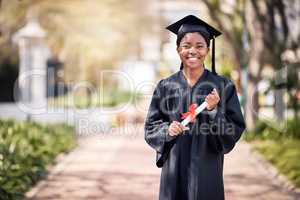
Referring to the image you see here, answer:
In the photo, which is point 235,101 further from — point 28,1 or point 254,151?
point 28,1

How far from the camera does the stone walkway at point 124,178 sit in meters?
11.0

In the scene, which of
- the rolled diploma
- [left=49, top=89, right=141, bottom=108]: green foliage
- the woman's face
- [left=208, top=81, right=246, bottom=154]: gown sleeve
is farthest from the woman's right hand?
[left=49, top=89, right=141, bottom=108]: green foliage

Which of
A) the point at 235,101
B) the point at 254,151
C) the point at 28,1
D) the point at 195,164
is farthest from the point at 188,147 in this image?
the point at 28,1

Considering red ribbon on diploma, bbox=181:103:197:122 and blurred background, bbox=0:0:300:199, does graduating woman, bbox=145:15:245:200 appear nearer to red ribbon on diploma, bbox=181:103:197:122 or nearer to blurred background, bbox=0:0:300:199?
red ribbon on diploma, bbox=181:103:197:122

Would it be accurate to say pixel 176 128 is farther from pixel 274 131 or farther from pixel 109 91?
pixel 109 91

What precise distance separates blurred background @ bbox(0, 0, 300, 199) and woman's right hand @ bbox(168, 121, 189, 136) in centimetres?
504

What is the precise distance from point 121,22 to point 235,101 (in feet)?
130

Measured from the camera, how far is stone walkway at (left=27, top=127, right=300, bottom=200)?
10969 millimetres

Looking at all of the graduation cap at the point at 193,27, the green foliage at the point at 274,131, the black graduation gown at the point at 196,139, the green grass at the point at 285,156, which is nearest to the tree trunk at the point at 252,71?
the green foliage at the point at 274,131

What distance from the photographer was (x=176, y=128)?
17.0 feet

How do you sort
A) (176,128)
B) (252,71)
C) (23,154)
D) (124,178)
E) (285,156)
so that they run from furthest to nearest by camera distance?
(252,71)
(285,156)
(124,178)
(23,154)
(176,128)

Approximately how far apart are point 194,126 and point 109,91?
38.7 meters

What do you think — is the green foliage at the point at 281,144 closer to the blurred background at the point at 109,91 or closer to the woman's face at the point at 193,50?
the blurred background at the point at 109,91

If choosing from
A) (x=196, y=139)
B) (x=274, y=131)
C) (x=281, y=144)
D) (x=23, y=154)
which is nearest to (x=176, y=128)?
(x=196, y=139)
